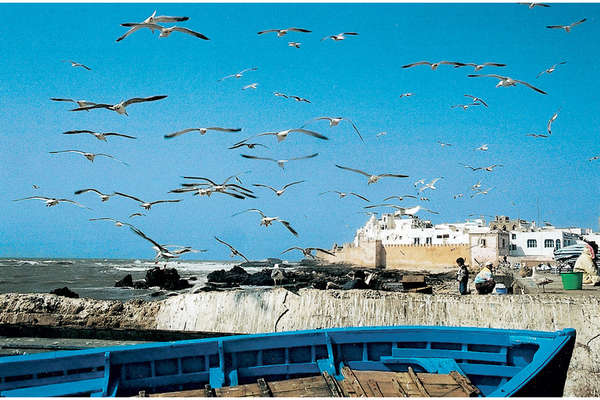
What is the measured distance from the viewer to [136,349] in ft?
23.1

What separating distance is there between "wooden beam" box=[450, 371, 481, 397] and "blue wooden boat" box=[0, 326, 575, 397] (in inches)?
14.9

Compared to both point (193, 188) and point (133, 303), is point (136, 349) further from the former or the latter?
point (133, 303)

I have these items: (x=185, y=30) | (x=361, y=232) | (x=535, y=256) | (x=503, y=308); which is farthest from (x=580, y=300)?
(x=361, y=232)

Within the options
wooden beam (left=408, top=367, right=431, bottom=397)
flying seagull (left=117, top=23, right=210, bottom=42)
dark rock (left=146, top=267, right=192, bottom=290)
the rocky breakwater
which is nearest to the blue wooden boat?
wooden beam (left=408, top=367, right=431, bottom=397)

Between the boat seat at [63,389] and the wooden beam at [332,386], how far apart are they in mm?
2853

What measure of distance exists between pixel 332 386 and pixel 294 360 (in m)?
1.12

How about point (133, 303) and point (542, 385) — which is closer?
A: point (542, 385)

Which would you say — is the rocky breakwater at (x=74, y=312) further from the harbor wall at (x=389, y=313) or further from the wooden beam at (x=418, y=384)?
the wooden beam at (x=418, y=384)

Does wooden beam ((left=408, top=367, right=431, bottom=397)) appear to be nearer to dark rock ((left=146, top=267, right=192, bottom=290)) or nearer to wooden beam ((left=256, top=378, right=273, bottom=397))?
wooden beam ((left=256, top=378, right=273, bottom=397))

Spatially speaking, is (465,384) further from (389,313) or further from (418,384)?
(389,313)

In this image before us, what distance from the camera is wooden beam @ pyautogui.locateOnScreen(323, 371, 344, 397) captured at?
6591 mm

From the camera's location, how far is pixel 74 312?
14.8 metres

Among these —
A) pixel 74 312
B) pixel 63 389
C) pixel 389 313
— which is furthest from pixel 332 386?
pixel 74 312

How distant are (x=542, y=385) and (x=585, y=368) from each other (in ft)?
15.0
